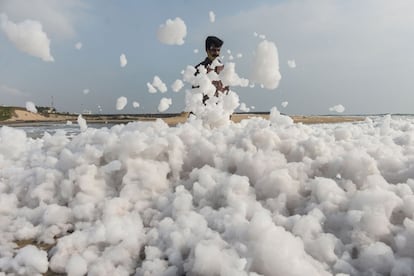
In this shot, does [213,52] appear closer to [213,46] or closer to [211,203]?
[213,46]

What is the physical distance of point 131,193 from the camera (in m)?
4.58

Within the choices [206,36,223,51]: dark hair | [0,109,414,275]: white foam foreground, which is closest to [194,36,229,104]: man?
[206,36,223,51]: dark hair

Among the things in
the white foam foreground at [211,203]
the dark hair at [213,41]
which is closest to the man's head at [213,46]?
the dark hair at [213,41]

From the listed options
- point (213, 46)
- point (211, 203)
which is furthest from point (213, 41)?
point (211, 203)

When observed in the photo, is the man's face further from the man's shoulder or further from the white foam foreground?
the white foam foreground

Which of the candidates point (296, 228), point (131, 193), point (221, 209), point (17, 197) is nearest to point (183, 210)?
point (221, 209)

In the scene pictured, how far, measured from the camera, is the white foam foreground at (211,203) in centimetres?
329

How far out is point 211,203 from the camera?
427 cm

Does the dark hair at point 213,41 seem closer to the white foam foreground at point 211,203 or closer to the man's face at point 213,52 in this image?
the man's face at point 213,52

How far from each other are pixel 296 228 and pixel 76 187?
7.74 ft

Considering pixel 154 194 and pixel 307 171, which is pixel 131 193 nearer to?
pixel 154 194

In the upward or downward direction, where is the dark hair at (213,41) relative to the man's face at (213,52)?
upward

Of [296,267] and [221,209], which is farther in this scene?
[221,209]

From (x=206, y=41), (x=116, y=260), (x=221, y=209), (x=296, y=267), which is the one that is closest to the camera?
(x=296, y=267)
